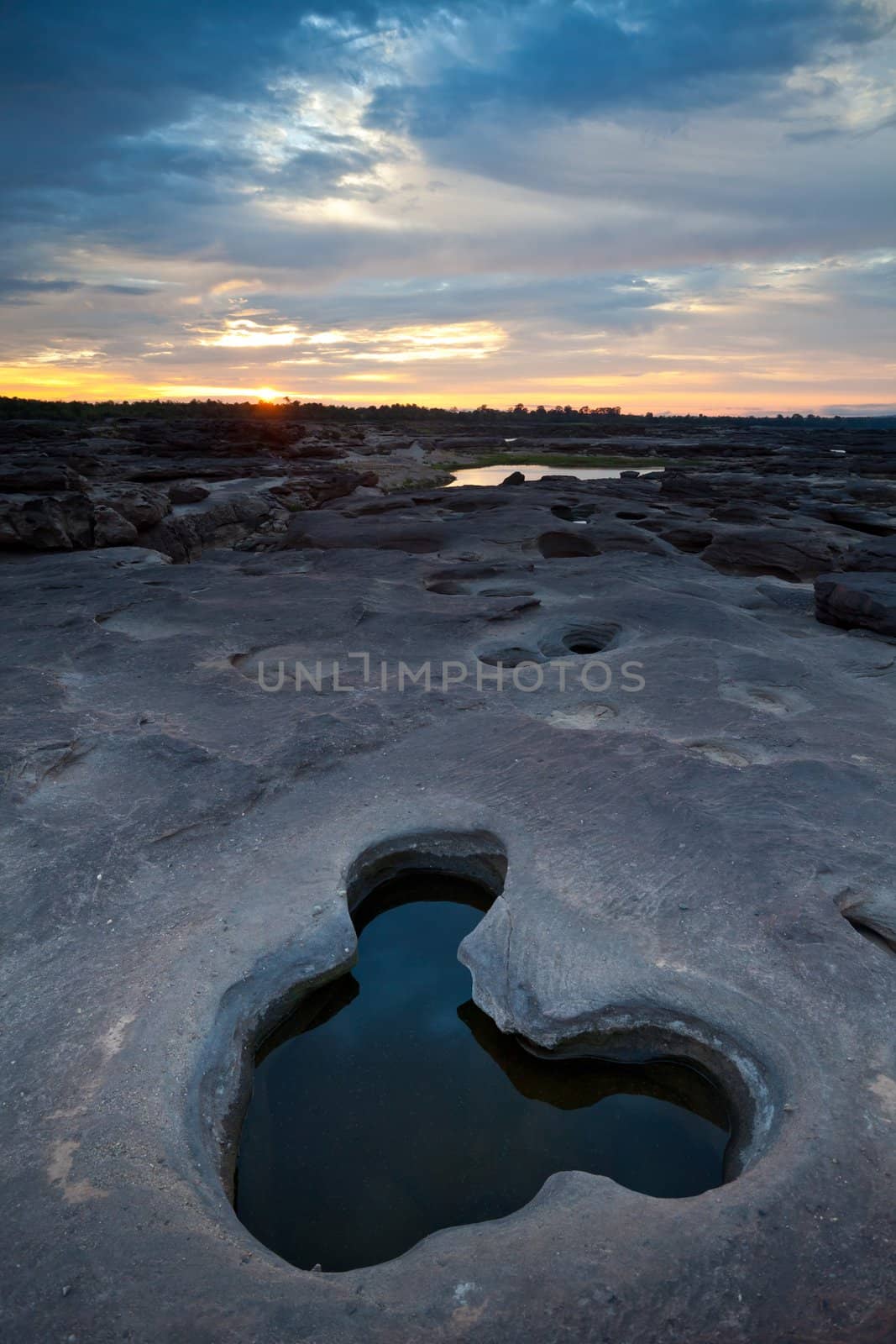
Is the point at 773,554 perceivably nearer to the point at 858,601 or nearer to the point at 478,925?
the point at 858,601

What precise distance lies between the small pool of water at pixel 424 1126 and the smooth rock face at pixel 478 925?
0.80 ft

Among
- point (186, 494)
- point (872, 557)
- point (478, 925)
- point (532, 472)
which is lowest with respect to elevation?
point (532, 472)

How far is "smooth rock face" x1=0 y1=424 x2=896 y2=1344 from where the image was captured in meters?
2.97

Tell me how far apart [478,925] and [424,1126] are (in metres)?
1.30

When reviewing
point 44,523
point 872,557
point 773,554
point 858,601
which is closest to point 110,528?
point 44,523

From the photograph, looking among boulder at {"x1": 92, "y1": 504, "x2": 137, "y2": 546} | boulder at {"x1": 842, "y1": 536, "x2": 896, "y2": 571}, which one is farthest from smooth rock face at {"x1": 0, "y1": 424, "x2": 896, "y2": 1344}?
boulder at {"x1": 92, "y1": 504, "x2": 137, "y2": 546}

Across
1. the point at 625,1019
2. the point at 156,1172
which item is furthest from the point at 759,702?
the point at 156,1172

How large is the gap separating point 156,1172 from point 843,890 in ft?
14.3

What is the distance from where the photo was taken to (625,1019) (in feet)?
14.6

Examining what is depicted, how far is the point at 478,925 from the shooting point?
5332mm

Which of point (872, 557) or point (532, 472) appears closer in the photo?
point (872, 557)

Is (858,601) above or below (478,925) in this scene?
above

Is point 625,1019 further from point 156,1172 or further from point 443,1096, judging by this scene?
point 156,1172

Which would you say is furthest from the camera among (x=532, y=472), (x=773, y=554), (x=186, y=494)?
(x=532, y=472)
